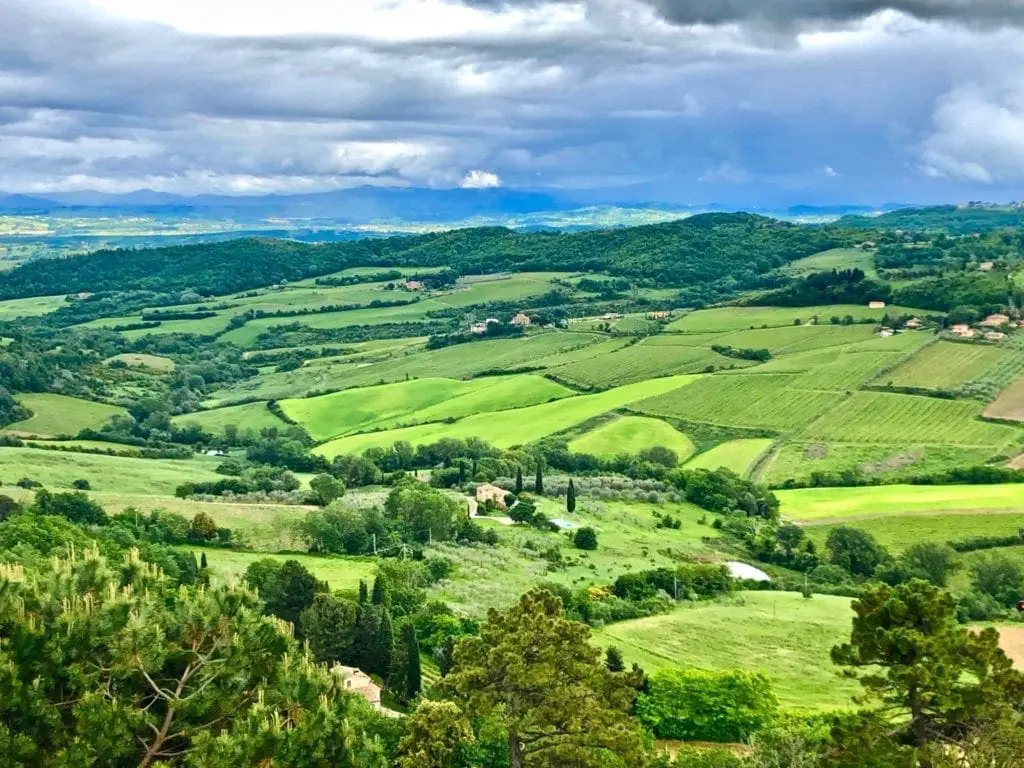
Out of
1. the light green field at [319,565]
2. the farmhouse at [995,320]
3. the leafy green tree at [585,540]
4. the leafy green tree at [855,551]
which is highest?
the farmhouse at [995,320]

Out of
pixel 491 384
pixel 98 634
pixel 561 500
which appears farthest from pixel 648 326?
pixel 98 634

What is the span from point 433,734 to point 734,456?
234 ft

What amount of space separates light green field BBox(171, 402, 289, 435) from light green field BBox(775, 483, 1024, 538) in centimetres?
5676

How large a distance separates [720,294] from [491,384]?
2920 inches

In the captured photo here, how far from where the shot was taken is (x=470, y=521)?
74000 mm

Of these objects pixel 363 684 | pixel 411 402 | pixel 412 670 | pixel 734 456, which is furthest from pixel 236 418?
pixel 412 670

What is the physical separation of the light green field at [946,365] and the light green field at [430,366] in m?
41.1

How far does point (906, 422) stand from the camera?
10050 centimetres

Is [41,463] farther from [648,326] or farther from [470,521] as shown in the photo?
[648,326]

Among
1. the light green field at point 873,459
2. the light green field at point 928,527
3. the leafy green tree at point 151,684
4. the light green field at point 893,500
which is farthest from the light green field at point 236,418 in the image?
the leafy green tree at point 151,684

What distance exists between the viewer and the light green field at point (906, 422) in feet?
315

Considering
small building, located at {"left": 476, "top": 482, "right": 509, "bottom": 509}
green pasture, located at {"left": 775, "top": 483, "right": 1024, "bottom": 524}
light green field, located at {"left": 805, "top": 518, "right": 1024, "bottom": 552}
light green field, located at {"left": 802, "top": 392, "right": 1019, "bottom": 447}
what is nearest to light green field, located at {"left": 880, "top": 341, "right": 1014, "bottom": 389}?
light green field, located at {"left": 802, "top": 392, "right": 1019, "bottom": 447}

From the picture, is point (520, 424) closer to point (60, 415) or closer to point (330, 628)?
point (60, 415)

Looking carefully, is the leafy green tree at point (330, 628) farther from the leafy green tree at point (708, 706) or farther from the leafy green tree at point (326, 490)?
the leafy green tree at point (326, 490)
